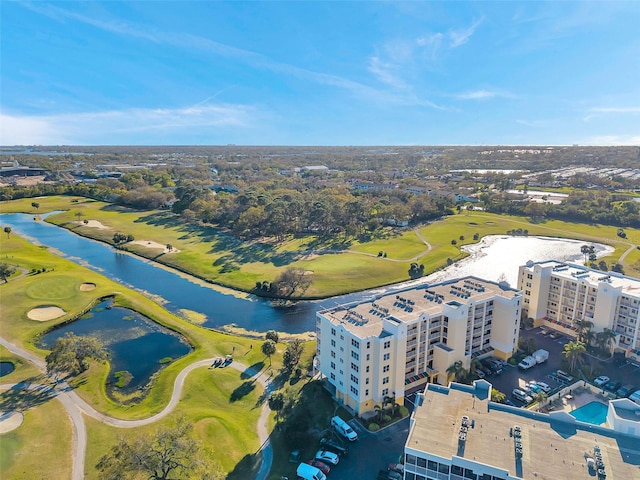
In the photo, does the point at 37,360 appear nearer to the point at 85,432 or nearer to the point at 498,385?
the point at 85,432

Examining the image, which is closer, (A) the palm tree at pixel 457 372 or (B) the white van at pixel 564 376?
(A) the palm tree at pixel 457 372

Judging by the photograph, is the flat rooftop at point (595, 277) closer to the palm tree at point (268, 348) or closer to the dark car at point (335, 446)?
the dark car at point (335, 446)

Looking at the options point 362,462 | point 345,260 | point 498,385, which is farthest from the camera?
point 345,260

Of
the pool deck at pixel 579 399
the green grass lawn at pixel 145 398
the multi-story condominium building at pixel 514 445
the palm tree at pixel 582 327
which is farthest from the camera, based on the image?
the palm tree at pixel 582 327

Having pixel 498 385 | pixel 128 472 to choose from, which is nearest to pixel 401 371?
pixel 498 385


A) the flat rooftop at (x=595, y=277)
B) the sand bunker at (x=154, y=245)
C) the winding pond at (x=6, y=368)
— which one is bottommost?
the winding pond at (x=6, y=368)

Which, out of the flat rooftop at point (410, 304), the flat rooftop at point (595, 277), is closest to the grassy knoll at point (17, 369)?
the flat rooftop at point (410, 304)

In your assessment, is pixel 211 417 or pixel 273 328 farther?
pixel 273 328

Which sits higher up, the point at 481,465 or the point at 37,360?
the point at 481,465
